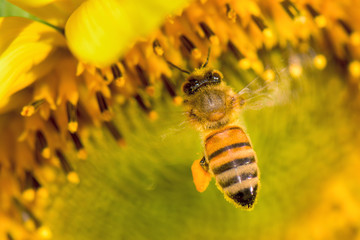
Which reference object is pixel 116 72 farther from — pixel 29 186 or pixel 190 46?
pixel 29 186

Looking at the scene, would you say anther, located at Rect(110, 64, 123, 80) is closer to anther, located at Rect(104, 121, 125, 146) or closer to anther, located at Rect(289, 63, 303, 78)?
anther, located at Rect(104, 121, 125, 146)

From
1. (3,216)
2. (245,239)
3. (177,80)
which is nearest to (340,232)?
(245,239)

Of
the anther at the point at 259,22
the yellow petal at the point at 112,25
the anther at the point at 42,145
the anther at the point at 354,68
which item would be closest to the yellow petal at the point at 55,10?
the yellow petal at the point at 112,25

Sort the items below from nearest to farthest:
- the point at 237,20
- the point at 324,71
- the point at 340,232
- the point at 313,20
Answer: the point at 237,20 → the point at 313,20 → the point at 324,71 → the point at 340,232

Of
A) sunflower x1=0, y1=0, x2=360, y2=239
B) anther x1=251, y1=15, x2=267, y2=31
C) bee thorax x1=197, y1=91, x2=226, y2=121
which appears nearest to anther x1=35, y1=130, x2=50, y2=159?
sunflower x1=0, y1=0, x2=360, y2=239

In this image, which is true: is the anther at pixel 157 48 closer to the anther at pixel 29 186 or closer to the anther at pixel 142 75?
the anther at pixel 142 75

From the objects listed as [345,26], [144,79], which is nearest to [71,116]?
[144,79]

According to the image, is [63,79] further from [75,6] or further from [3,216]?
[3,216]
